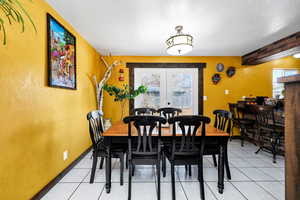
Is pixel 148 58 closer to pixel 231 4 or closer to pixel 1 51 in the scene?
pixel 231 4

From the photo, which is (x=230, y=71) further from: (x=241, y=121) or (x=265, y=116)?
(x=265, y=116)

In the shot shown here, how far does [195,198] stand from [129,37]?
2852 mm

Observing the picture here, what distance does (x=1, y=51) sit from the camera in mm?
1306

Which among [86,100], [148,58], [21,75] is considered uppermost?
[148,58]

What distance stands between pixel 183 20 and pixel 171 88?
2.20m

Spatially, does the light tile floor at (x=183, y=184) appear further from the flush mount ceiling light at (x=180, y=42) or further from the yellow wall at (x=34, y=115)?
the flush mount ceiling light at (x=180, y=42)

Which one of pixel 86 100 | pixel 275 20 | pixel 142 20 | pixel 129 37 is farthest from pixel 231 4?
pixel 86 100

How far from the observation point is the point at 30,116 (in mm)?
1637

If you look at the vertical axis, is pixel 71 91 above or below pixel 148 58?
below

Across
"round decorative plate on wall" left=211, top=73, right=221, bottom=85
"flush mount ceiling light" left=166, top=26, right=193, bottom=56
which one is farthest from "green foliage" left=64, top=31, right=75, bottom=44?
"round decorative plate on wall" left=211, top=73, right=221, bottom=85

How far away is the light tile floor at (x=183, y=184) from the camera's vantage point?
5.84 feet

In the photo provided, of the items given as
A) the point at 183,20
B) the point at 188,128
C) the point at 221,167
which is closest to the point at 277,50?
the point at 183,20

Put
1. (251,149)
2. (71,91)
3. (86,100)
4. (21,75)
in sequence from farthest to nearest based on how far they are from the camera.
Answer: (251,149) < (86,100) < (71,91) < (21,75)

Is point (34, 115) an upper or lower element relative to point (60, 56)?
lower
